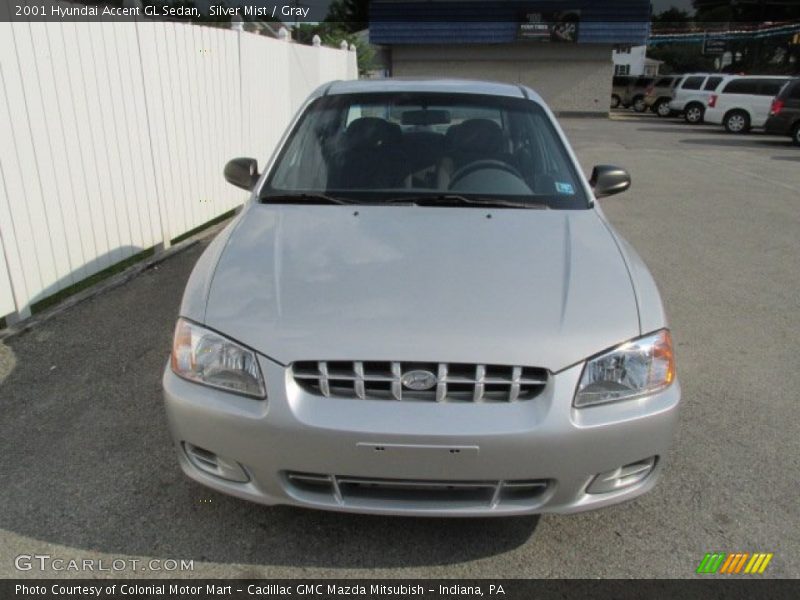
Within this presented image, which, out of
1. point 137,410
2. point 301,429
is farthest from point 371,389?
point 137,410

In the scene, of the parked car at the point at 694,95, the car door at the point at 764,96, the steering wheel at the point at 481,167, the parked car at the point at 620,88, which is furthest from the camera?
the parked car at the point at 620,88

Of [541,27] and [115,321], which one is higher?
[541,27]

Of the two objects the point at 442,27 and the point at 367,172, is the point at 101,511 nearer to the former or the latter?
the point at 367,172

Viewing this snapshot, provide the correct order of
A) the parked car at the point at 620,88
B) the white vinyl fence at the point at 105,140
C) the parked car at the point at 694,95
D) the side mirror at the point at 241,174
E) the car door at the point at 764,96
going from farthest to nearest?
the parked car at the point at 620,88, the parked car at the point at 694,95, the car door at the point at 764,96, the white vinyl fence at the point at 105,140, the side mirror at the point at 241,174

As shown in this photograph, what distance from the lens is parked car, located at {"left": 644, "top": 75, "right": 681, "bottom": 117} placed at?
3181cm

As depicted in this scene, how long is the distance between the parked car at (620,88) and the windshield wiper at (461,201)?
36260 millimetres

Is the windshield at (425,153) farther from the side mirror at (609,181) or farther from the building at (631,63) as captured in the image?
the building at (631,63)

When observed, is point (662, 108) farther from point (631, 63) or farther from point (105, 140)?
A: point (105, 140)

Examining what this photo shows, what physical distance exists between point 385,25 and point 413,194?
30.4 meters

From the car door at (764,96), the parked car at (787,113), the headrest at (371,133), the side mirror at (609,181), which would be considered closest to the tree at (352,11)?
the car door at (764,96)

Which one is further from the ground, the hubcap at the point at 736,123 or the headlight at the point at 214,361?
the headlight at the point at 214,361

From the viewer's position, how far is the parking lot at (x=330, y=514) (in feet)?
8.11

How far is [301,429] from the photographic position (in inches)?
82.7

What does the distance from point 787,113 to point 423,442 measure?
19.8 metres
